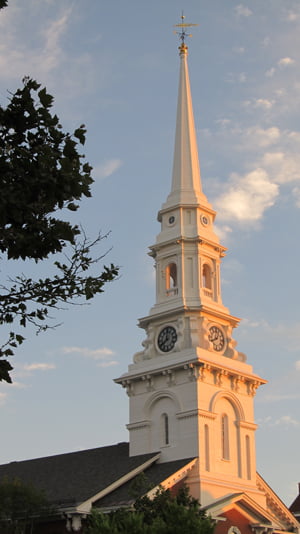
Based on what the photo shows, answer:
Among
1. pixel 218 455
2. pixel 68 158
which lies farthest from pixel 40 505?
pixel 68 158

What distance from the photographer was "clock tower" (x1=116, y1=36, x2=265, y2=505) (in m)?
50.2

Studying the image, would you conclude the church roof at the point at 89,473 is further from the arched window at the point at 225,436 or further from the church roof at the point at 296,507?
the church roof at the point at 296,507

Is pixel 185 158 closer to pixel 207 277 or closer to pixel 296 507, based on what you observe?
pixel 207 277

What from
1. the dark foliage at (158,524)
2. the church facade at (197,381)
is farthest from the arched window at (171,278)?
the dark foliage at (158,524)

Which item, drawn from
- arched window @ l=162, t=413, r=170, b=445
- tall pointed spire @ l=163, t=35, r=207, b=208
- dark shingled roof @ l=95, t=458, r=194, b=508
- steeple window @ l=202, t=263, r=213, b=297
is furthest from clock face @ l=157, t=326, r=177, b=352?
tall pointed spire @ l=163, t=35, r=207, b=208

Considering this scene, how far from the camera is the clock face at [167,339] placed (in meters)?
53.7

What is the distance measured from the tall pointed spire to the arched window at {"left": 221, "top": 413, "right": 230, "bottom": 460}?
45.3 ft

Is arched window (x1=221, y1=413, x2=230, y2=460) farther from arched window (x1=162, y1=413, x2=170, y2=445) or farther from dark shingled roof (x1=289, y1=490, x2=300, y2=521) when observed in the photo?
dark shingled roof (x1=289, y1=490, x2=300, y2=521)

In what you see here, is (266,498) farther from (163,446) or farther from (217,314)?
(217,314)

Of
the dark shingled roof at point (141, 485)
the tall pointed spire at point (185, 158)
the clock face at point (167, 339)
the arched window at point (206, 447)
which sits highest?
the tall pointed spire at point (185, 158)

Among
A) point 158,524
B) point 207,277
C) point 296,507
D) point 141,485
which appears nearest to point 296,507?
point 296,507

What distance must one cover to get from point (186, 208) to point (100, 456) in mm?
16147

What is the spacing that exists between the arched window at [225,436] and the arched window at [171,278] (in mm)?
8195

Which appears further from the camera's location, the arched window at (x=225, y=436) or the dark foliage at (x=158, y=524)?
the arched window at (x=225, y=436)
